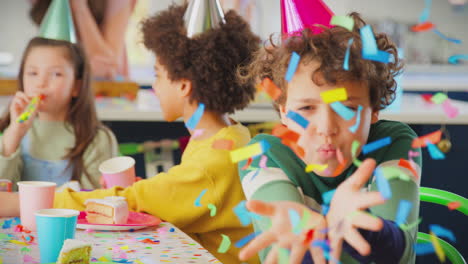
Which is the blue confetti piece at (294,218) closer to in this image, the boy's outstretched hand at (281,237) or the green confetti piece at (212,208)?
the boy's outstretched hand at (281,237)

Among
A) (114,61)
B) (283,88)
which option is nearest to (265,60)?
(283,88)

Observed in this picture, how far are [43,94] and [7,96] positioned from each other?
132 cm

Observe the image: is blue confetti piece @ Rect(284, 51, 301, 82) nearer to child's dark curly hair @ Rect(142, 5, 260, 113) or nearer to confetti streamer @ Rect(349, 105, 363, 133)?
confetti streamer @ Rect(349, 105, 363, 133)

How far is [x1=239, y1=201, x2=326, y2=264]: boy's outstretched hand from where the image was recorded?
0.90m

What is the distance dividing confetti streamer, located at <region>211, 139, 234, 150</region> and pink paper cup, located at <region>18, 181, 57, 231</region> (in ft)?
1.31

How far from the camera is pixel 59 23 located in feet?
7.03

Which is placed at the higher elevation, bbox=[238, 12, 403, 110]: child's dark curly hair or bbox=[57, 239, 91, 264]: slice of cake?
bbox=[238, 12, 403, 110]: child's dark curly hair

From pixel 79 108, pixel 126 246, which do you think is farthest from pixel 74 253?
pixel 79 108

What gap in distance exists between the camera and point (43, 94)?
6.90ft

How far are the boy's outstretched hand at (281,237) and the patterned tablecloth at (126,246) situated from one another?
26 centimetres

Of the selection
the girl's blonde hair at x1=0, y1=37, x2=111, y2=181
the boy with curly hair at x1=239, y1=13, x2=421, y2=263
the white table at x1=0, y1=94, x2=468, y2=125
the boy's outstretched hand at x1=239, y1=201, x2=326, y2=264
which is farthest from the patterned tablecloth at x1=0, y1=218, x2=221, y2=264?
the white table at x1=0, y1=94, x2=468, y2=125

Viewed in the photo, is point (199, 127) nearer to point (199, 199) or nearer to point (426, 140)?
point (199, 199)

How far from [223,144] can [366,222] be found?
754mm

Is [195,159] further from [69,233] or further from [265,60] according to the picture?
[69,233]
